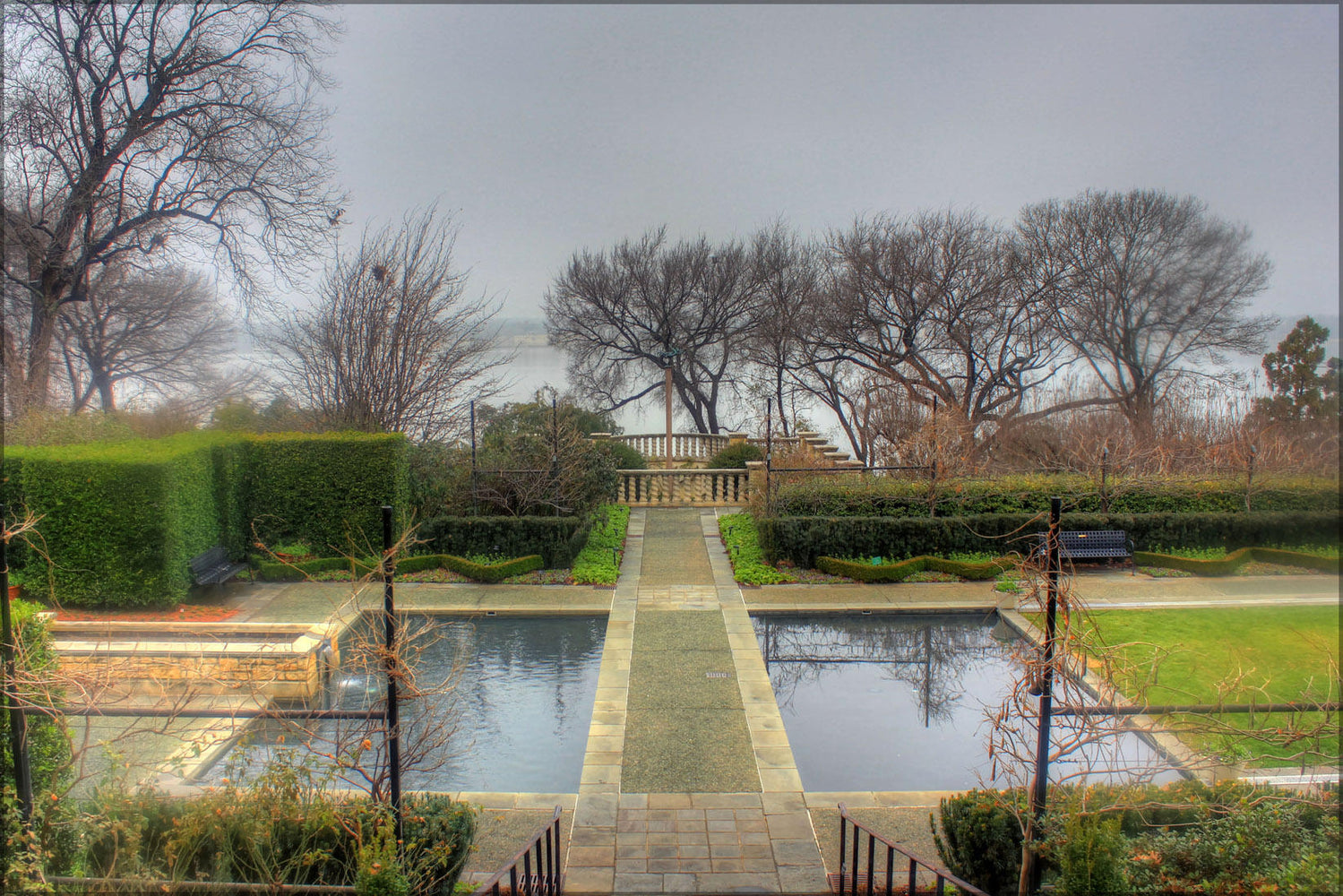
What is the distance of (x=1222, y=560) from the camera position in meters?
11.9

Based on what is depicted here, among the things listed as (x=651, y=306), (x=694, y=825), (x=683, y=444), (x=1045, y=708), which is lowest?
(x=694, y=825)

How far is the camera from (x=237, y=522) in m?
12.0

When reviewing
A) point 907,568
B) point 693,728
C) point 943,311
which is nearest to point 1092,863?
point 693,728

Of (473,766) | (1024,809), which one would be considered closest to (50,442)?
(473,766)

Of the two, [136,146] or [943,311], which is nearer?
[136,146]

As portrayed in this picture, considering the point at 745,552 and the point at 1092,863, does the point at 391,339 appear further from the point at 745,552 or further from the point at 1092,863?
the point at 1092,863

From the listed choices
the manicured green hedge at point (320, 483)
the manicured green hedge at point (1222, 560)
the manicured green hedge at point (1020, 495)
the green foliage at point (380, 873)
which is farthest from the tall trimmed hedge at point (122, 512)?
the manicured green hedge at point (1222, 560)

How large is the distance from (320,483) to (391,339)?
12.9ft

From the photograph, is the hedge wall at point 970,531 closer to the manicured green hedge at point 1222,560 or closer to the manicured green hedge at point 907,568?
the manicured green hedge at point 1222,560

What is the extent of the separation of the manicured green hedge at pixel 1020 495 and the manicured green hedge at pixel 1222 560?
852 millimetres

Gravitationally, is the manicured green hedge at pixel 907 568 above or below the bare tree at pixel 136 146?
below

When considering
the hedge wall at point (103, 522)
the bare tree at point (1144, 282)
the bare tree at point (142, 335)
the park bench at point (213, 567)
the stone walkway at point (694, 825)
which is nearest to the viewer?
the stone walkway at point (694, 825)

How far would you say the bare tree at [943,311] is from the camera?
22641 mm

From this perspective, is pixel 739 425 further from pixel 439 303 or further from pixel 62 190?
pixel 62 190
